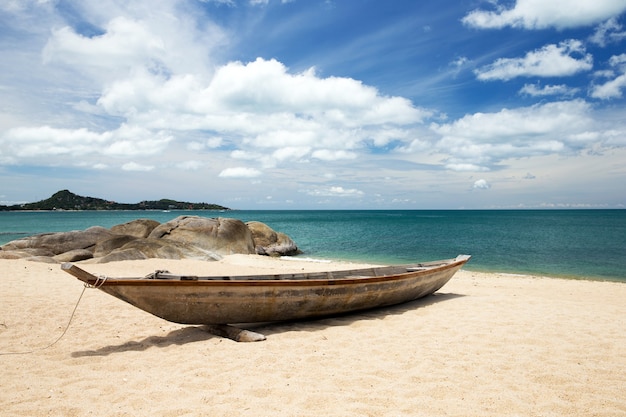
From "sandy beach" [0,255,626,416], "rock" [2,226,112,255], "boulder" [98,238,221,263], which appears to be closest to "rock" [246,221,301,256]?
"boulder" [98,238,221,263]

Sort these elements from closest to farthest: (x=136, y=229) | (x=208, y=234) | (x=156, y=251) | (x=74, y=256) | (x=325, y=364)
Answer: (x=325, y=364)
(x=74, y=256)
(x=156, y=251)
(x=208, y=234)
(x=136, y=229)

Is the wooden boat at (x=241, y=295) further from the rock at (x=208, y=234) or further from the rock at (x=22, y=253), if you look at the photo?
the rock at (x=208, y=234)

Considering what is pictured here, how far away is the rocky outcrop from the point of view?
17484 mm

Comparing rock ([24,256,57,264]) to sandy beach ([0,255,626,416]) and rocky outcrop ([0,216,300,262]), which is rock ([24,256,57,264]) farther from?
sandy beach ([0,255,626,416])

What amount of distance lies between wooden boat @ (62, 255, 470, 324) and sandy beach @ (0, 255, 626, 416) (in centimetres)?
35

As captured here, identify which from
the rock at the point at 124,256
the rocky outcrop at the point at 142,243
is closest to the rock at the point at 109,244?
the rocky outcrop at the point at 142,243

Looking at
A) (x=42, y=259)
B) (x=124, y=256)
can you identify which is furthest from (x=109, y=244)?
(x=42, y=259)

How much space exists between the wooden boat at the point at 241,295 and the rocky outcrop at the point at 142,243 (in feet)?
40.2

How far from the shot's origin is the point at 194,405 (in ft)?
13.6

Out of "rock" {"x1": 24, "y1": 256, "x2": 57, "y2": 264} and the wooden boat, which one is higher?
the wooden boat

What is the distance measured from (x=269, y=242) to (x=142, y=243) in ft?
33.1

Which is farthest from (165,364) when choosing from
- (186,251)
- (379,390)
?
(186,251)

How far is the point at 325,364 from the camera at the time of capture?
543 cm

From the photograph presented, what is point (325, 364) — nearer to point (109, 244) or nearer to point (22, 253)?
point (22, 253)
